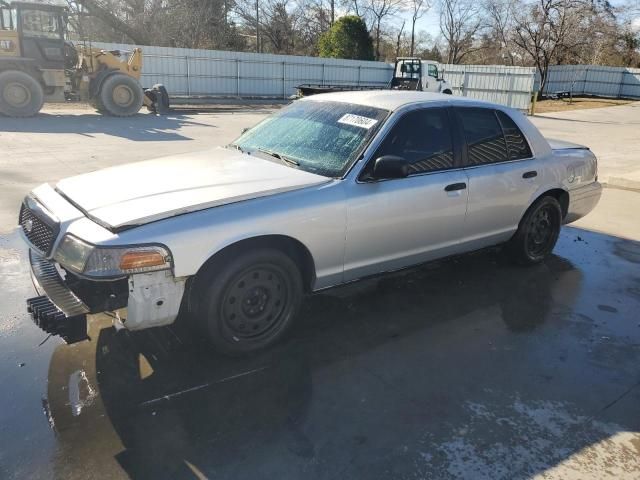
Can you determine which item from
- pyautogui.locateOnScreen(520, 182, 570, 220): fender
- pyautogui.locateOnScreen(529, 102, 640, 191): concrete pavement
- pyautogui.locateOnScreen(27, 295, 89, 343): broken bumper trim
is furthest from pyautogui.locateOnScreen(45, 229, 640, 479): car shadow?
pyautogui.locateOnScreen(529, 102, 640, 191): concrete pavement

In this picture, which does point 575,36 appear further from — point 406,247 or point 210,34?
point 406,247

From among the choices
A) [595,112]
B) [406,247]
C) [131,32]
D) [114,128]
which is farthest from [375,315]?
[131,32]

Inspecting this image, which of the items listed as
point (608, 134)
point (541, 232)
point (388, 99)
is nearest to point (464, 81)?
point (608, 134)

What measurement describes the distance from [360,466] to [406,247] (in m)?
1.93

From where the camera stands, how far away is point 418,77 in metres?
25.5

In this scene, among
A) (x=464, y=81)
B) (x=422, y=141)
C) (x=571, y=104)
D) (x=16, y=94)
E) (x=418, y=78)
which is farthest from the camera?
(x=571, y=104)

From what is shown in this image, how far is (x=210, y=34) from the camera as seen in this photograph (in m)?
36.0

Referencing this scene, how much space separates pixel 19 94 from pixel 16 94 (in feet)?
0.26

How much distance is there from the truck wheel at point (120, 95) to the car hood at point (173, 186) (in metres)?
14.0

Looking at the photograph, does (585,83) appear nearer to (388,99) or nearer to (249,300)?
(388,99)

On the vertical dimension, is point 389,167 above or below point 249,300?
above

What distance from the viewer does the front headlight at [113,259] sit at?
285 cm

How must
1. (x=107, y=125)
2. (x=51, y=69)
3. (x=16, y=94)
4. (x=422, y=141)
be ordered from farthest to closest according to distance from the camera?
1. (x=51, y=69)
2. (x=16, y=94)
3. (x=107, y=125)
4. (x=422, y=141)

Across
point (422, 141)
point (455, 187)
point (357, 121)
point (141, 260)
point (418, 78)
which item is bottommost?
point (141, 260)
